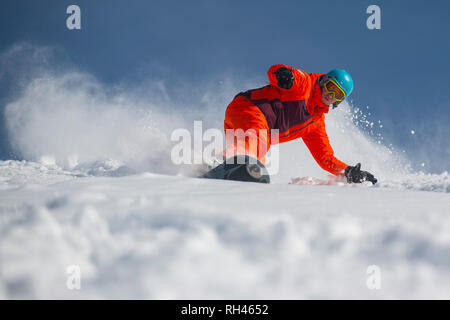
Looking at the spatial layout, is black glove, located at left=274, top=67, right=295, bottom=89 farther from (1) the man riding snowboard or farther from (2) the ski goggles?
(2) the ski goggles

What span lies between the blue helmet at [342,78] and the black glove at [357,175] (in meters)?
0.87

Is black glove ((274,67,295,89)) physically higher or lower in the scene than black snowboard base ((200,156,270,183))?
higher

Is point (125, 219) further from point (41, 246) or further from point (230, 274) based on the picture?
point (230, 274)

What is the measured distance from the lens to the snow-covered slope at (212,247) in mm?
904

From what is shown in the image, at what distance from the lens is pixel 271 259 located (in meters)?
1.01

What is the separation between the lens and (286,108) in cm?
385

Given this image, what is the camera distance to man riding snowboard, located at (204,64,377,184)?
3.44 meters

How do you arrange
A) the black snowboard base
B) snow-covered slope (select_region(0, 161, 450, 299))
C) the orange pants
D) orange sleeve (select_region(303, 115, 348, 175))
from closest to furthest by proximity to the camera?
snow-covered slope (select_region(0, 161, 450, 299)), the black snowboard base, the orange pants, orange sleeve (select_region(303, 115, 348, 175))

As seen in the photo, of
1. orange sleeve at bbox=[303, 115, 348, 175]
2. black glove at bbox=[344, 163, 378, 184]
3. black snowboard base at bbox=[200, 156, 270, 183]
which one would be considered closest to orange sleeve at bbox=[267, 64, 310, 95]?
orange sleeve at bbox=[303, 115, 348, 175]

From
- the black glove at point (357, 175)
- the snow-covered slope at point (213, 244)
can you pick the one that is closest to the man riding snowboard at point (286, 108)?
the black glove at point (357, 175)

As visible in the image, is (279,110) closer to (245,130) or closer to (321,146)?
(245,130)

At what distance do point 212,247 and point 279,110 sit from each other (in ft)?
9.84
